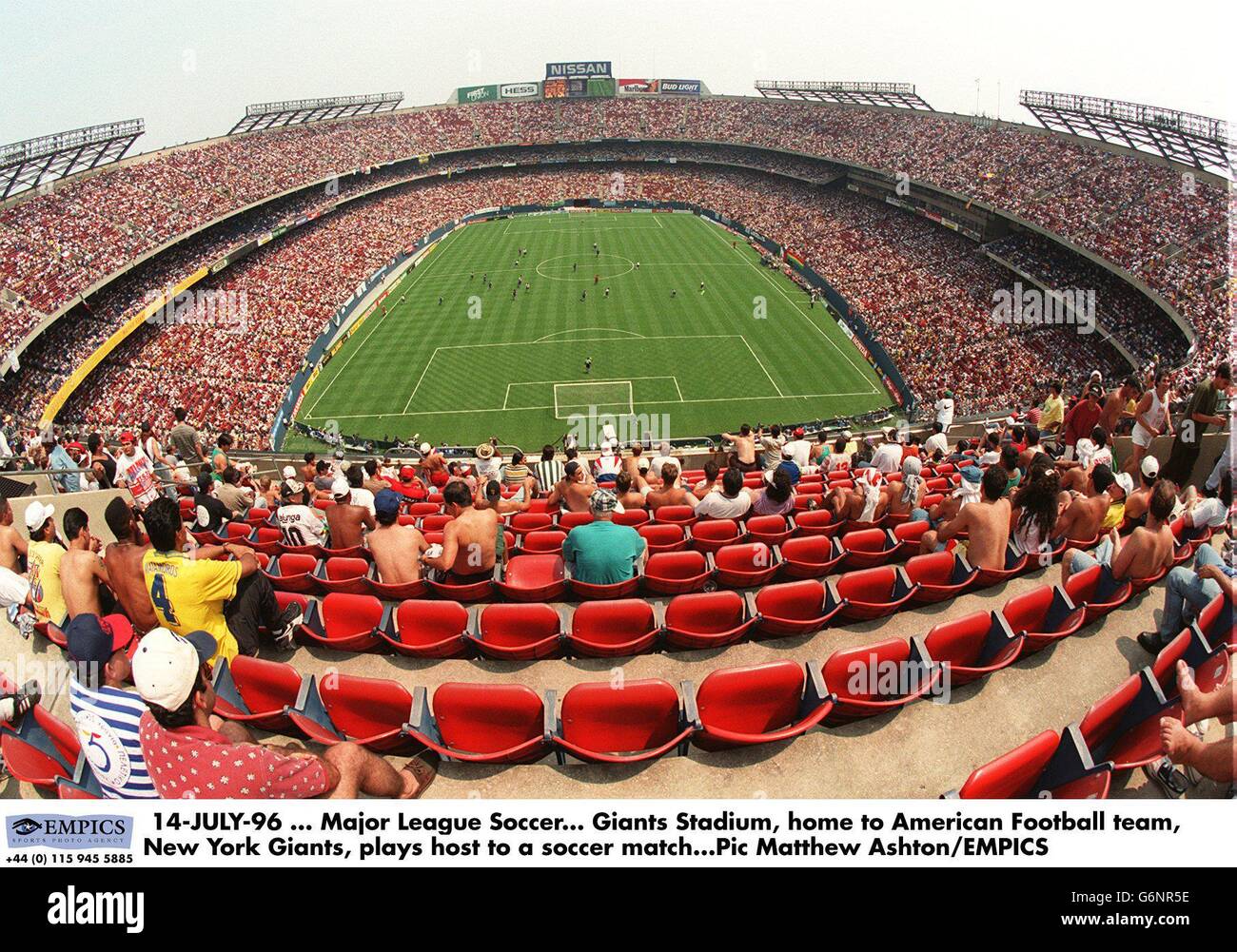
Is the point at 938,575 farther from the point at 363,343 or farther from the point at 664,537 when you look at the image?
the point at 363,343

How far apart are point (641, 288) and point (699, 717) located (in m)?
50.5

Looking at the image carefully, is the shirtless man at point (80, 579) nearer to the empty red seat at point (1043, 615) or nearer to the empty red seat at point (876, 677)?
the empty red seat at point (876, 677)

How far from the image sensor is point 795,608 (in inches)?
273

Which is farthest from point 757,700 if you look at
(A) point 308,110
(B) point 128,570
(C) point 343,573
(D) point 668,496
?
(A) point 308,110

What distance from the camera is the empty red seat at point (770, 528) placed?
9242 mm

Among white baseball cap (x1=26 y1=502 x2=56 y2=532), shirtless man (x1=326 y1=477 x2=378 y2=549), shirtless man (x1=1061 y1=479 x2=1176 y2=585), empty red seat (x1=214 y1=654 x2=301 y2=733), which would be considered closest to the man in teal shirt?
empty red seat (x1=214 y1=654 x2=301 y2=733)

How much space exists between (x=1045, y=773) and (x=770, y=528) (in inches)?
203

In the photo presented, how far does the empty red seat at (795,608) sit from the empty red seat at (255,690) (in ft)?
14.0

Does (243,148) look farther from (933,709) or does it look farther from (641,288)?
(933,709)

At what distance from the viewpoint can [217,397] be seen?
1363 inches

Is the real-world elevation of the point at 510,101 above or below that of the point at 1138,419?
above

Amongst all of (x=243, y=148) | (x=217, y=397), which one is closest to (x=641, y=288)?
(x=217, y=397)

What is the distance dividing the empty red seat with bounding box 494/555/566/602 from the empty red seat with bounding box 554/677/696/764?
107 inches

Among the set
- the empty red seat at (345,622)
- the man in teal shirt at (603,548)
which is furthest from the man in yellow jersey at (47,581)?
the man in teal shirt at (603,548)
